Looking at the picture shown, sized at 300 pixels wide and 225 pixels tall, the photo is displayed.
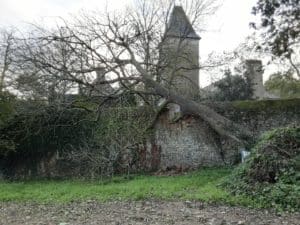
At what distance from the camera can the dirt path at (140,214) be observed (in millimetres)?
7342

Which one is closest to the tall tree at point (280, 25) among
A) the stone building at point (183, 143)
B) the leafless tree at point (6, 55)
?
the stone building at point (183, 143)

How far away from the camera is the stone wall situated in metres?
15.7

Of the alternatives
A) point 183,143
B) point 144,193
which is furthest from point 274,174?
point 183,143

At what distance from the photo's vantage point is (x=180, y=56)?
19562mm

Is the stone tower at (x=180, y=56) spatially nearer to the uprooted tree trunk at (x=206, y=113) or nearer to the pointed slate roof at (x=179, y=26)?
the pointed slate roof at (x=179, y=26)

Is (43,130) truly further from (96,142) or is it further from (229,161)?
(229,161)

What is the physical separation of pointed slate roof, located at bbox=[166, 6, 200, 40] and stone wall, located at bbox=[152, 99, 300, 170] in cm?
602

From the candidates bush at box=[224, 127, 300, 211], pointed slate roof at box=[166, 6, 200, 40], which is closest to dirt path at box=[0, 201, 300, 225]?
bush at box=[224, 127, 300, 211]

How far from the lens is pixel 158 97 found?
1741 centimetres

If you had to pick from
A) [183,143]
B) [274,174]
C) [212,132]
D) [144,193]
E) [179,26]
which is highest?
[179,26]

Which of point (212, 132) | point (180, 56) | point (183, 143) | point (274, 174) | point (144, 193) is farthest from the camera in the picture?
point (180, 56)

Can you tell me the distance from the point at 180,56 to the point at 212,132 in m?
4.90

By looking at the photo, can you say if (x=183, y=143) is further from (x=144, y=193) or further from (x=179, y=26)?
(x=179, y=26)

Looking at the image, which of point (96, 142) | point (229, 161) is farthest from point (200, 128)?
point (96, 142)
